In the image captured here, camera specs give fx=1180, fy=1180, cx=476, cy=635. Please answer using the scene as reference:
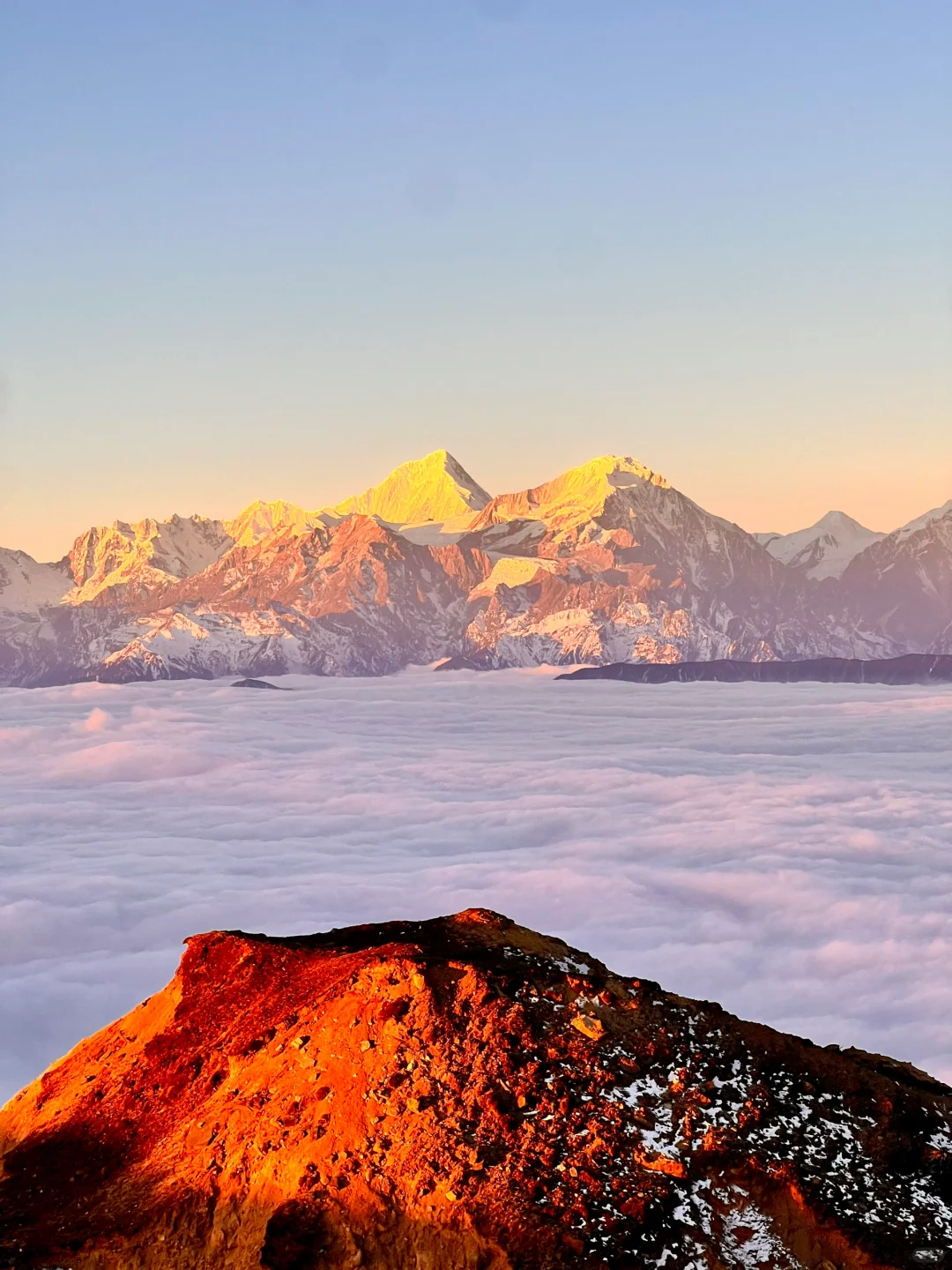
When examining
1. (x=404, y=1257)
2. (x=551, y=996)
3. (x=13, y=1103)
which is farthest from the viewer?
(x=13, y=1103)

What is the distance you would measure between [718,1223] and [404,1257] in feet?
26.7

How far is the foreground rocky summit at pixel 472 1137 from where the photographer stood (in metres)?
29.8

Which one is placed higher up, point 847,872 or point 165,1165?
point 165,1165

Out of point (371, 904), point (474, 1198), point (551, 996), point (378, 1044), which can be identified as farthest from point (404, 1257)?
point (371, 904)

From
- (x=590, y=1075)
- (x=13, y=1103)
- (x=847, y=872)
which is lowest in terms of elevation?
(x=847, y=872)

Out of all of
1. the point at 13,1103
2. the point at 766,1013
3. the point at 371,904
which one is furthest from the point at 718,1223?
the point at 371,904

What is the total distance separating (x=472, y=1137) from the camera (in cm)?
3177

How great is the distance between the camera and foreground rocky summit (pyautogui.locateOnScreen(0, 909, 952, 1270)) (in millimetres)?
29797

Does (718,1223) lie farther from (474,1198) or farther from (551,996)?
(551,996)

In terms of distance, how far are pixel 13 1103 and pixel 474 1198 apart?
20.5 metres

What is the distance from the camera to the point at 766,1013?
121 m

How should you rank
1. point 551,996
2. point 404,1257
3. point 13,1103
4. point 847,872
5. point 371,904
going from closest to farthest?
1. point 404,1257
2. point 551,996
3. point 13,1103
4. point 371,904
5. point 847,872

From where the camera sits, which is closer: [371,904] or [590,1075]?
[590,1075]

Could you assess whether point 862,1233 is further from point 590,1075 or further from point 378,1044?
point 378,1044
